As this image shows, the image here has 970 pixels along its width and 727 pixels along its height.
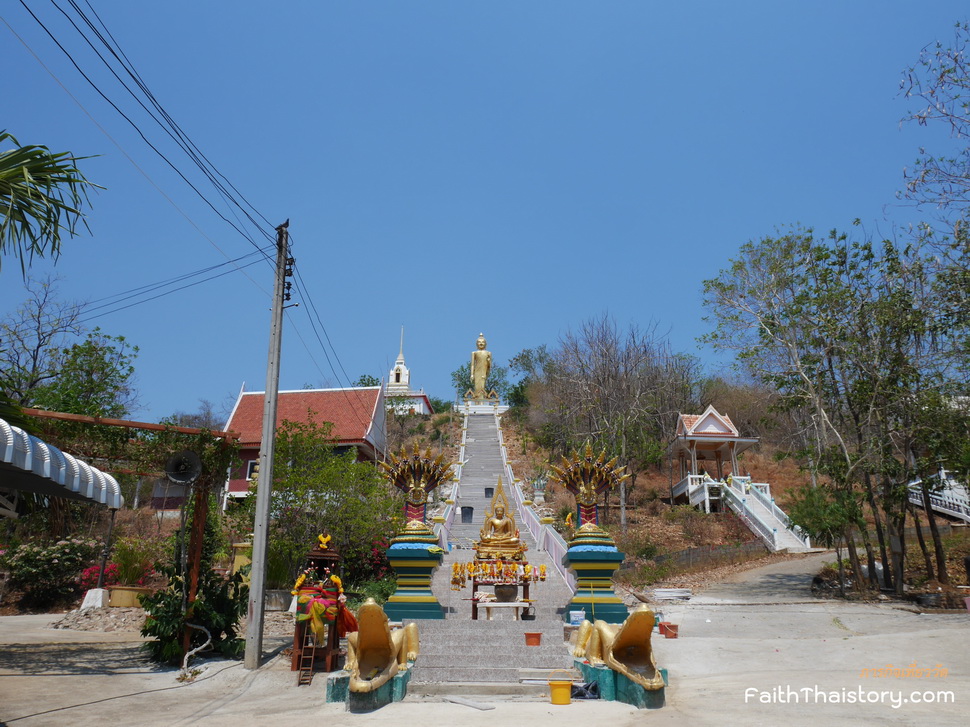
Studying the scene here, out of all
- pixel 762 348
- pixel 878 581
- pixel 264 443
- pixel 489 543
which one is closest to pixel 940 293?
pixel 762 348

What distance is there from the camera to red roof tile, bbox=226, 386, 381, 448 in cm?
3159

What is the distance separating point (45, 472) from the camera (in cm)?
830

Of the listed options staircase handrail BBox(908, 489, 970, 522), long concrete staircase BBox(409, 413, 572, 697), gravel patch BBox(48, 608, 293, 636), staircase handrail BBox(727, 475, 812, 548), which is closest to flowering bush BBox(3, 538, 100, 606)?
gravel patch BBox(48, 608, 293, 636)

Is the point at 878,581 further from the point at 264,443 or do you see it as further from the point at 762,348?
the point at 264,443

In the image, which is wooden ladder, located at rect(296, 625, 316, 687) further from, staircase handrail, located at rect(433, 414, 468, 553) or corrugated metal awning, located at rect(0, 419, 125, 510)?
staircase handrail, located at rect(433, 414, 468, 553)

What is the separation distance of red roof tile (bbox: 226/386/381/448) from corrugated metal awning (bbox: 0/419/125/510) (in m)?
20.7

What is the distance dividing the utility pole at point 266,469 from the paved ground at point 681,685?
0.52 m

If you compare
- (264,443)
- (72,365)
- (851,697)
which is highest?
(72,365)

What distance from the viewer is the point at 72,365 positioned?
27.1 m

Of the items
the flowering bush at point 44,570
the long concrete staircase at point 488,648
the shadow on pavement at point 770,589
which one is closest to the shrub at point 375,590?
the long concrete staircase at point 488,648

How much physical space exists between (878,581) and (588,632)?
11.1 metres

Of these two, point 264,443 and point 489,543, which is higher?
point 264,443

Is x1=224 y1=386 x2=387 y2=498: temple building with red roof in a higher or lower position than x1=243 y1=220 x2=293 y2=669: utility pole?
higher

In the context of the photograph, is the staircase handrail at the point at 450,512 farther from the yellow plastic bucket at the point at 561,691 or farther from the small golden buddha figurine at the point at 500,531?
the yellow plastic bucket at the point at 561,691
